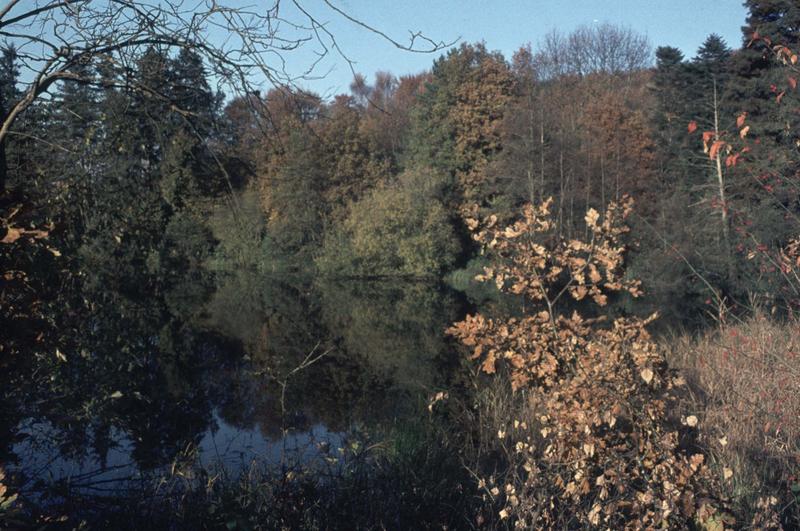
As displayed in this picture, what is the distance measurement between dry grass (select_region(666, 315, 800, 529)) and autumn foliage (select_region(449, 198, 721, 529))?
395mm

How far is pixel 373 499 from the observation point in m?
5.28

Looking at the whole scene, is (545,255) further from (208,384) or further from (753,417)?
(208,384)

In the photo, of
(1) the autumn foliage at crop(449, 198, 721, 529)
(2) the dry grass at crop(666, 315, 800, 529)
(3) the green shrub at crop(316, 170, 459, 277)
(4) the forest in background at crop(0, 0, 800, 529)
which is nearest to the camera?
(4) the forest in background at crop(0, 0, 800, 529)

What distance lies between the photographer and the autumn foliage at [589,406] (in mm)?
4363

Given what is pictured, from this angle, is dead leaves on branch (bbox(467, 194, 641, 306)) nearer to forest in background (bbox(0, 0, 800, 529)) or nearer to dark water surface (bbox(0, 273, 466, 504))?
forest in background (bbox(0, 0, 800, 529))

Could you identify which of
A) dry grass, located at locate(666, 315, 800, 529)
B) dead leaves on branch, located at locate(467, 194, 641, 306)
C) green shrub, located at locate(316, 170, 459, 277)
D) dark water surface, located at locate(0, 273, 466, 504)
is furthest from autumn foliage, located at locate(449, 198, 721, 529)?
green shrub, located at locate(316, 170, 459, 277)

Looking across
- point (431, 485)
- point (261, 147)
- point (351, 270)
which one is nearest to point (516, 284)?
point (431, 485)

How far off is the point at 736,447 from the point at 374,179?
3503 cm

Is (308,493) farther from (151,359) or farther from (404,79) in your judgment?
(404,79)

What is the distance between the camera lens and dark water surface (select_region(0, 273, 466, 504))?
5.95 meters

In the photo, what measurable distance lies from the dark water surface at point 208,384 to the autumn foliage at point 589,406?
69.7 inches

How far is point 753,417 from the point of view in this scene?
23.4 feet

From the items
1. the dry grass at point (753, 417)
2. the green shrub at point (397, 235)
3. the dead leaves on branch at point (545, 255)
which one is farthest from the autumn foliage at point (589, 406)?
the green shrub at point (397, 235)

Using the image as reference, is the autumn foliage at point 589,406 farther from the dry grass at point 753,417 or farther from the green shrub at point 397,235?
the green shrub at point 397,235
